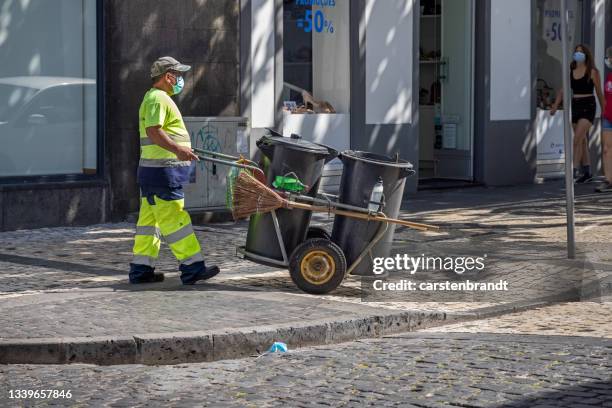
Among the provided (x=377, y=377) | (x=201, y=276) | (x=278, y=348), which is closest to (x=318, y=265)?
(x=201, y=276)

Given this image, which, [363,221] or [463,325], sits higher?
[363,221]

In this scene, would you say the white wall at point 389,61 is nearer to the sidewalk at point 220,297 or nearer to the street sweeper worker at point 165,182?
the sidewalk at point 220,297

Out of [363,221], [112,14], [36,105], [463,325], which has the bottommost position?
[463,325]

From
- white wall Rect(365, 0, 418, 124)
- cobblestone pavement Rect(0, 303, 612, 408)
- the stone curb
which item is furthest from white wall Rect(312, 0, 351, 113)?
cobblestone pavement Rect(0, 303, 612, 408)

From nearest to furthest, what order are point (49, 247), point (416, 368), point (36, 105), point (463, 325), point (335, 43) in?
point (416, 368)
point (463, 325)
point (49, 247)
point (36, 105)
point (335, 43)

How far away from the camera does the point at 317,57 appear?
55.2ft

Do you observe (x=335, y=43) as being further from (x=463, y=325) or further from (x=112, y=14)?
(x=463, y=325)

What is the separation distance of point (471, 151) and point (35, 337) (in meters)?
12.1

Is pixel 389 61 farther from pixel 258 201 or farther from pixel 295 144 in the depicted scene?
pixel 258 201

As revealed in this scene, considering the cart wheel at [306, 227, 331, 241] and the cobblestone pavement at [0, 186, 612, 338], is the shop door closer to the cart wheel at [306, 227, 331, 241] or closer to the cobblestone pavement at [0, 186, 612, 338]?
the cobblestone pavement at [0, 186, 612, 338]

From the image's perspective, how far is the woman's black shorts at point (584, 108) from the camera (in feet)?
62.2

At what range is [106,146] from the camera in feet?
45.4

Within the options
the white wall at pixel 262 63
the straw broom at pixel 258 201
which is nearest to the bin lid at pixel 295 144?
the straw broom at pixel 258 201

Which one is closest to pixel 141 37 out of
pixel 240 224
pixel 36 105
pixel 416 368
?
pixel 36 105
